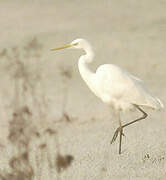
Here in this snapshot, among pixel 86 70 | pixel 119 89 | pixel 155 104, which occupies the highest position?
pixel 86 70

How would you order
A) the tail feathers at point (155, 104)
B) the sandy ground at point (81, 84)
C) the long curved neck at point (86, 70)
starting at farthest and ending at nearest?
the long curved neck at point (86, 70) → the tail feathers at point (155, 104) → the sandy ground at point (81, 84)

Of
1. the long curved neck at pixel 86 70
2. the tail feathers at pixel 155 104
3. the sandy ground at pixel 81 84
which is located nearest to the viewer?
the sandy ground at pixel 81 84

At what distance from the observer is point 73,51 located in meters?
17.5

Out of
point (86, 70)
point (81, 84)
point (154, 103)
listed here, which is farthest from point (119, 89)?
point (81, 84)

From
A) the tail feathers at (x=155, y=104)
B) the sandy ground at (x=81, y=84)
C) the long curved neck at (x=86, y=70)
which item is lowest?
the sandy ground at (x=81, y=84)

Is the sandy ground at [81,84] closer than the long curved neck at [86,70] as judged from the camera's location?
Yes

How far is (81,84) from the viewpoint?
1504 cm

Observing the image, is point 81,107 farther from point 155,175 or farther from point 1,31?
point 1,31

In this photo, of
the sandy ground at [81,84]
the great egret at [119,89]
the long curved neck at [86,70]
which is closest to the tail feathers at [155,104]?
the great egret at [119,89]

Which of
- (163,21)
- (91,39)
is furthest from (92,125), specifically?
(163,21)

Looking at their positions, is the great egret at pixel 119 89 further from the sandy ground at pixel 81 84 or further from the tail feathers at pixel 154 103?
the sandy ground at pixel 81 84

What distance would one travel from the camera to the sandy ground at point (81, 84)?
6156mm

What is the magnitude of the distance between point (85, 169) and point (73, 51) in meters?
11.4

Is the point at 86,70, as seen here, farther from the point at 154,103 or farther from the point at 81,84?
the point at 81,84
